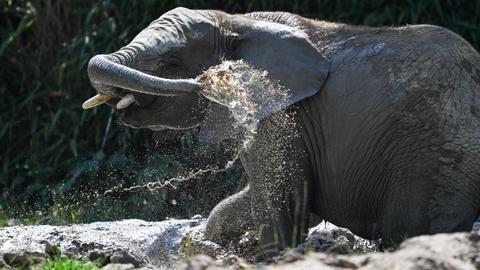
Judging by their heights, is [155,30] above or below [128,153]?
above

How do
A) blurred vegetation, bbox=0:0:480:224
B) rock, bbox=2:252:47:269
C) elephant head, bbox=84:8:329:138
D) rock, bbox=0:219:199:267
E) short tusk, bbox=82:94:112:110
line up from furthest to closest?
1. blurred vegetation, bbox=0:0:480:224
2. rock, bbox=0:219:199:267
3. short tusk, bbox=82:94:112:110
4. elephant head, bbox=84:8:329:138
5. rock, bbox=2:252:47:269

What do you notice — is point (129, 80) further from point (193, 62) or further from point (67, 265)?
point (67, 265)

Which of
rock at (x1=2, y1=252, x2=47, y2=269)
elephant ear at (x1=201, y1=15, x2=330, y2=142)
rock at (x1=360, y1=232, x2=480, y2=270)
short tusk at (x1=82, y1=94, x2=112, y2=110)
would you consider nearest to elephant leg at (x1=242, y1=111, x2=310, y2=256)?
elephant ear at (x1=201, y1=15, x2=330, y2=142)

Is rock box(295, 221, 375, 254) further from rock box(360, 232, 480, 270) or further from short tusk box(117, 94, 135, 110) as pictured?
rock box(360, 232, 480, 270)

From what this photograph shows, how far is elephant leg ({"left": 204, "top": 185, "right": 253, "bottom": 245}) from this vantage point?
8.99m

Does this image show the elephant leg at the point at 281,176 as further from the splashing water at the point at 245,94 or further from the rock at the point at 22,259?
the rock at the point at 22,259

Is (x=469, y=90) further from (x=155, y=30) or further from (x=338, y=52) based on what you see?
(x=155, y=30)

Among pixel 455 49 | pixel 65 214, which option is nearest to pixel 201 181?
pixel 65 214

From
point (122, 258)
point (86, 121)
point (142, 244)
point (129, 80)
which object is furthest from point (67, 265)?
point (86, 121)

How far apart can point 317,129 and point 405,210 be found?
894 mm

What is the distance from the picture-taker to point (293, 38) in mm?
8180

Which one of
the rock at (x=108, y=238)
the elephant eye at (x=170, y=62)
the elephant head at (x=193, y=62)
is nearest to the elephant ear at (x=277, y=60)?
the elephant head at (x=193, y=62)

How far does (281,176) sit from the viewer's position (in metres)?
8.10

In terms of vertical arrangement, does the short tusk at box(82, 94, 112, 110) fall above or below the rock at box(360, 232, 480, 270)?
below
